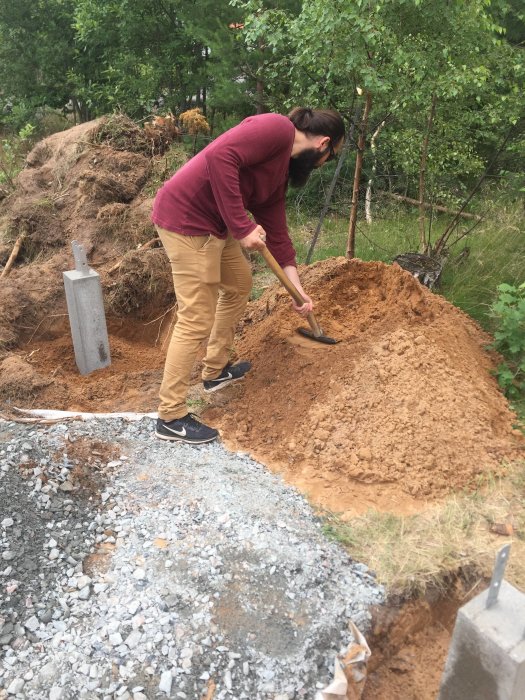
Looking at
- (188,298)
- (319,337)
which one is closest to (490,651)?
(188,298)

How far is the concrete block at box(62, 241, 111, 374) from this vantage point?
157 inches

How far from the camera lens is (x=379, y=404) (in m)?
3.26

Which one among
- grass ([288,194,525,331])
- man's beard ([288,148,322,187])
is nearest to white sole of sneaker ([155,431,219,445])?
man's beard ([288,148,322,187])

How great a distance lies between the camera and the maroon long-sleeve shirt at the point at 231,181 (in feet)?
8.83

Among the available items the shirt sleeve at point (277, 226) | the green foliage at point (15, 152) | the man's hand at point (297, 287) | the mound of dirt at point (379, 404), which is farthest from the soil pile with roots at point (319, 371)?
the green foliage at point (15, 152)

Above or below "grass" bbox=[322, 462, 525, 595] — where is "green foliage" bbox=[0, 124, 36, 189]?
above

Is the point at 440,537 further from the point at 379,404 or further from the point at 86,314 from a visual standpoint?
the point at 86,314

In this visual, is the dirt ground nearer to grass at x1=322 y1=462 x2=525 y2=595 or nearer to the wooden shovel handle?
grass at x1=322 y1=462 x2=525 y2=595

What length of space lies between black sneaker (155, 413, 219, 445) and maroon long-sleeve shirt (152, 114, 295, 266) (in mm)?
1043

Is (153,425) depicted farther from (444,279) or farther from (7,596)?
(444,279)

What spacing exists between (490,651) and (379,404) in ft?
5.44

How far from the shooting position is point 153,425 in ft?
11.0

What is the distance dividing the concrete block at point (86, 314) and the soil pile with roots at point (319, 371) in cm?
14

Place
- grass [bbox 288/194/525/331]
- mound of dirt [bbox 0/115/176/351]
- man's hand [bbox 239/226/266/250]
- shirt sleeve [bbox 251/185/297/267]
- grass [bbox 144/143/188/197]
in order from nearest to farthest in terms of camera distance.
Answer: man's hand [bbox 239/226/266/250]
shirt sleeve [bbox 251/185/297/267]
grass [bbox 288/194/525/331]
mound of dirt [bbox 0/115/176/351]
grass [bbox 144/143/188/197]
